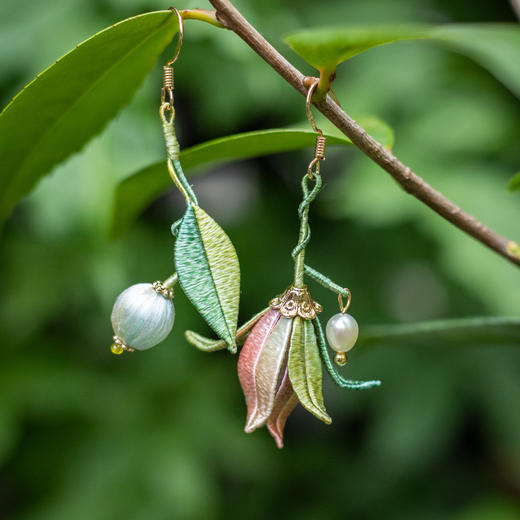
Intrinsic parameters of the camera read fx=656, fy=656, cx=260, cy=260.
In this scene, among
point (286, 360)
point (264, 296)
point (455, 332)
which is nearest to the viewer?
point (286, 360)

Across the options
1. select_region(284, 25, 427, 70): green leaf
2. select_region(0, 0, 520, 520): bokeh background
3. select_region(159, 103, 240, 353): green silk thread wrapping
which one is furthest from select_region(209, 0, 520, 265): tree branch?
select_region(0, 0, 520, 520): bokeh background

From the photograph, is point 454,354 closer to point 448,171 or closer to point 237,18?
point 448,171

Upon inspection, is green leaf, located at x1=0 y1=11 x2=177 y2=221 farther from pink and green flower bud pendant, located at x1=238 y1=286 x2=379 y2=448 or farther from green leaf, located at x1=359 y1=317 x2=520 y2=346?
green leaf, located at x1=359 y1=317 x2=520 y2=346

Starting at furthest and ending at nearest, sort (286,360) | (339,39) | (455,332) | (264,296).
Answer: (264,296) → (455,332) → (286,360) → (339,39)

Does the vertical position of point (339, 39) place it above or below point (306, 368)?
above

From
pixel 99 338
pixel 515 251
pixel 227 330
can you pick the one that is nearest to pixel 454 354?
pixel 99 338

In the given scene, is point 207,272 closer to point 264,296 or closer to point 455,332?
point 455,332

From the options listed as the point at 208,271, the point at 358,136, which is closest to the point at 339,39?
the point at 358,136
